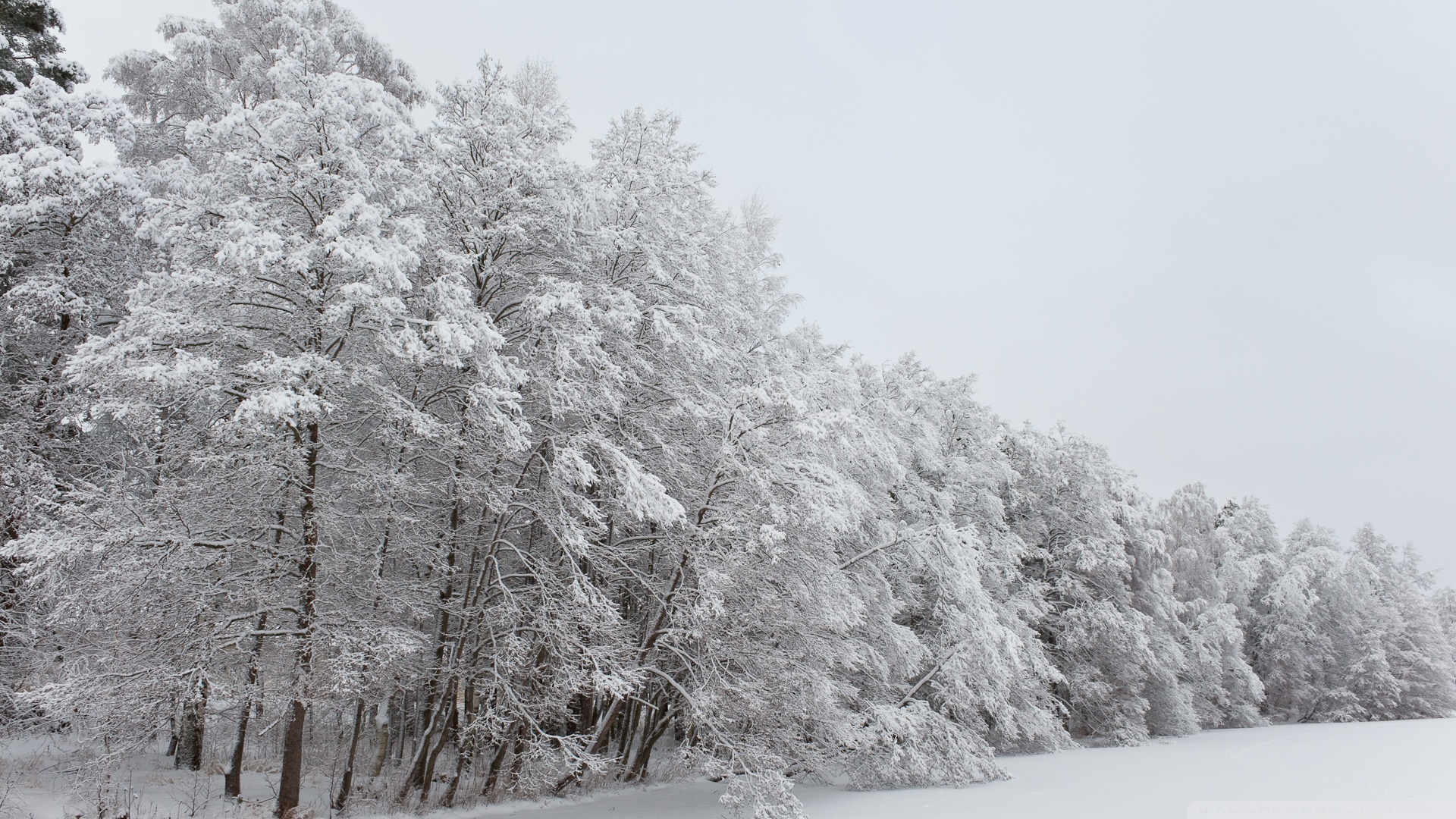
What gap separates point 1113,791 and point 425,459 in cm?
1291

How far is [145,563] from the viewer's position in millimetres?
7738

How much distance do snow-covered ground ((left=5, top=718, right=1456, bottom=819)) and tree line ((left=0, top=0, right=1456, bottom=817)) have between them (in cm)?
78

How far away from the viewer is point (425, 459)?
10438 millimetres

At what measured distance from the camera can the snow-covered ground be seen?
432 inches

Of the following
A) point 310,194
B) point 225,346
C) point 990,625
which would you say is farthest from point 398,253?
point 990,625

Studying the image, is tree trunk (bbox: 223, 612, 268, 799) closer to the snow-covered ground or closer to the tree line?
the tree line

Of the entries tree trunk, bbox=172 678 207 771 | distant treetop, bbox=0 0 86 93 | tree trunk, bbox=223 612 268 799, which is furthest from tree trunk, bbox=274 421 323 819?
distant treetop, bbox=0 0 86 93

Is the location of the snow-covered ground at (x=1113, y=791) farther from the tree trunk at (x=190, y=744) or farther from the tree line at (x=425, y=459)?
the tree line at (x=425, y=459)

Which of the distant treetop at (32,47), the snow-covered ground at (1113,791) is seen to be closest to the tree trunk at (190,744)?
the snow-covered ground at (1113,791)

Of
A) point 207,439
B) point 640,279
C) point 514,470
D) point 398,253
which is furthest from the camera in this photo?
point 640,279

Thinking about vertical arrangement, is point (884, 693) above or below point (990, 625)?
below

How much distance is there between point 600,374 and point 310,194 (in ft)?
12.1

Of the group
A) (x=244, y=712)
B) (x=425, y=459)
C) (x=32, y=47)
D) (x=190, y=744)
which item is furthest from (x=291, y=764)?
(x=32, y=47)

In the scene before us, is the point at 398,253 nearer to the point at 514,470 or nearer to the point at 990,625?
the point at 514,470
